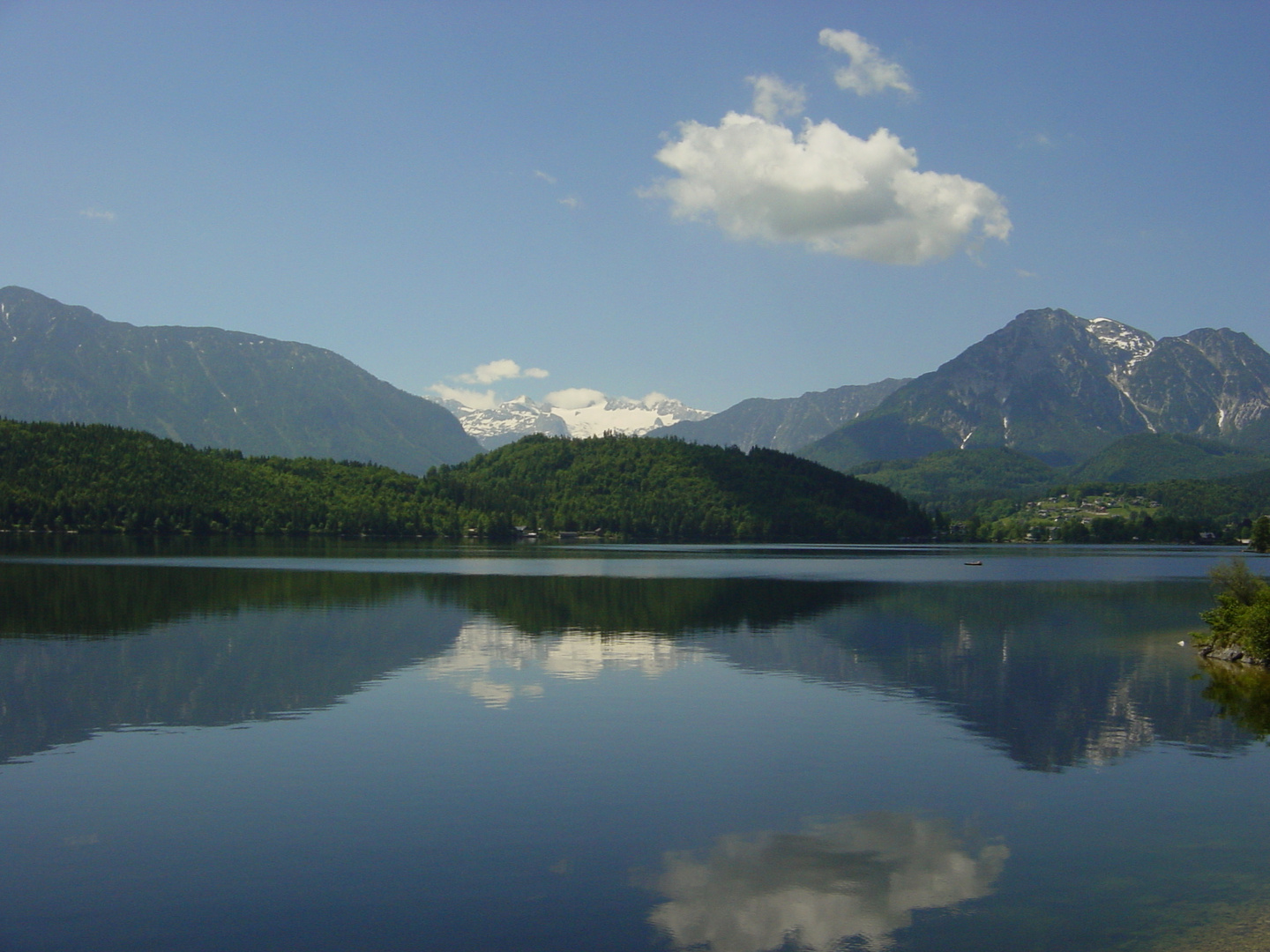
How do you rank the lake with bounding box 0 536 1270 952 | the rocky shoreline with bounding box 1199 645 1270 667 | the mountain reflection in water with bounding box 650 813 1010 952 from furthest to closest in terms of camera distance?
the rocky shoreline with bounding box 1199 645 1270 667 < the lake with bounding box 0 536 1270 952 < the mountain reflection in water with bounding box 650 813 1010 952

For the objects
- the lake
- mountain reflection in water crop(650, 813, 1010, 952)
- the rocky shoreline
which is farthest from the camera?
the rocky shoreline

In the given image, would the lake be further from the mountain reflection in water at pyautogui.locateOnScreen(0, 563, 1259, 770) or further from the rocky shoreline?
the rocky shoreline

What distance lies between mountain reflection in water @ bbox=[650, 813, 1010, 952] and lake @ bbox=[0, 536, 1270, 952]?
0.10 m

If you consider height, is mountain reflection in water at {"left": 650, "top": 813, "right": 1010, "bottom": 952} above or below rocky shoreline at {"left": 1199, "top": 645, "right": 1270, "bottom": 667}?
below

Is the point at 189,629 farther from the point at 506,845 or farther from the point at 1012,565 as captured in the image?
the point at 1012,565

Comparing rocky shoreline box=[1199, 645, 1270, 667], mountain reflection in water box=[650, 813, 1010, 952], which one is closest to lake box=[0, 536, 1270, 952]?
mountain reflection in water box=[650, 813, 1010, 952]

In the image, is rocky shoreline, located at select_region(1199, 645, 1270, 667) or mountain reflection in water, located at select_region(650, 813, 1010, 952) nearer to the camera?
mountain reflection in water, located at select_region(650, 813, 1010, 952)

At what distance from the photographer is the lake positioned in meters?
21.2

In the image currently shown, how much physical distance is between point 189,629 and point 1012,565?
154 meters

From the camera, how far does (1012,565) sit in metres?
186

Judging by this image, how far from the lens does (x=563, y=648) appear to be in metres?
62.2

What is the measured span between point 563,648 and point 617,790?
31.8 m

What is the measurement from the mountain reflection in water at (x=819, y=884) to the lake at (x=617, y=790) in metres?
0.10

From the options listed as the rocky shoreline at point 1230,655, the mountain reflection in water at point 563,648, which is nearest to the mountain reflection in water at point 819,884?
the mountain reflection in water at point 563,648
